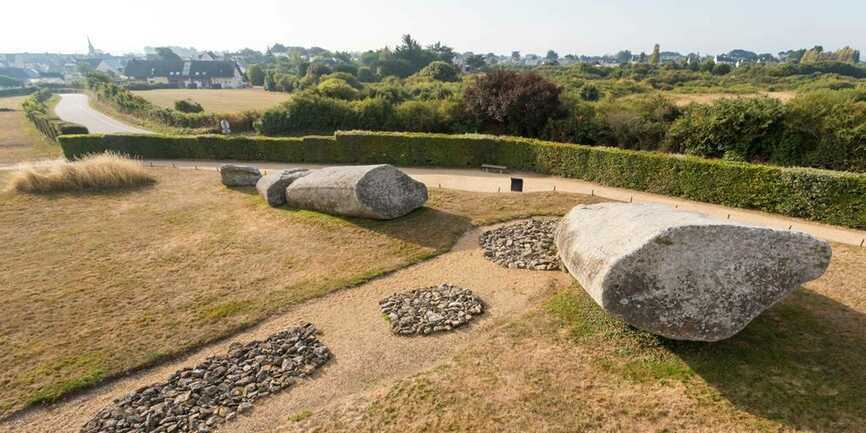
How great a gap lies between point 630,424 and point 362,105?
117 feet

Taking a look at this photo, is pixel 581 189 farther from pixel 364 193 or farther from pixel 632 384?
pixel 632 384

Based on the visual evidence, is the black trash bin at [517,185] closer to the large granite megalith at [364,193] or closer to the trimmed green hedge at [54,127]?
the large granite megalith at [364,193]

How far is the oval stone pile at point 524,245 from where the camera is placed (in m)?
14.5

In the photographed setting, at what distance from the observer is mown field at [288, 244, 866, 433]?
26.0 feet

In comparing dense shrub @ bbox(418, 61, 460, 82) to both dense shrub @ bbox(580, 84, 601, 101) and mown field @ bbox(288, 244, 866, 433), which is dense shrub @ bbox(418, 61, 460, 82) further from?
mown field @ bbox(288, 244, 866, 433)

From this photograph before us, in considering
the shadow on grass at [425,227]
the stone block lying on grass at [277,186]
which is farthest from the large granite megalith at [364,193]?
the stone block lying on grass at [277,186]

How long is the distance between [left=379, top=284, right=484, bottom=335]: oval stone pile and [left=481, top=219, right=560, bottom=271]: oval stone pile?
2.67m

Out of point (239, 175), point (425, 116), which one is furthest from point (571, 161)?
point (239, 175)

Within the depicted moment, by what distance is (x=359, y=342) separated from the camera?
10906 mm

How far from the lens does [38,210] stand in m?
20.8

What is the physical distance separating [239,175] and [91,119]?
151ft

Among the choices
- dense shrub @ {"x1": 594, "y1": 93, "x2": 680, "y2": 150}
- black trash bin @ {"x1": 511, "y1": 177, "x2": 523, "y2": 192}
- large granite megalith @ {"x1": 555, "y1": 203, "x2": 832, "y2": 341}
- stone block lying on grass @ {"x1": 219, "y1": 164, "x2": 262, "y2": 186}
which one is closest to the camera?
large granite megalith @ {"x1": 555, "y1": 203, "x2": 832, "y2": 341}

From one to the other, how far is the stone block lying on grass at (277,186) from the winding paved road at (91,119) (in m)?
26.9

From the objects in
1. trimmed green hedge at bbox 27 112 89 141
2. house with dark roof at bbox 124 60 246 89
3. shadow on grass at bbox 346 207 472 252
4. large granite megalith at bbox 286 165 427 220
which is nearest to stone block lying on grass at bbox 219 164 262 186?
large granite megalith at bbox 286 165 427 220
